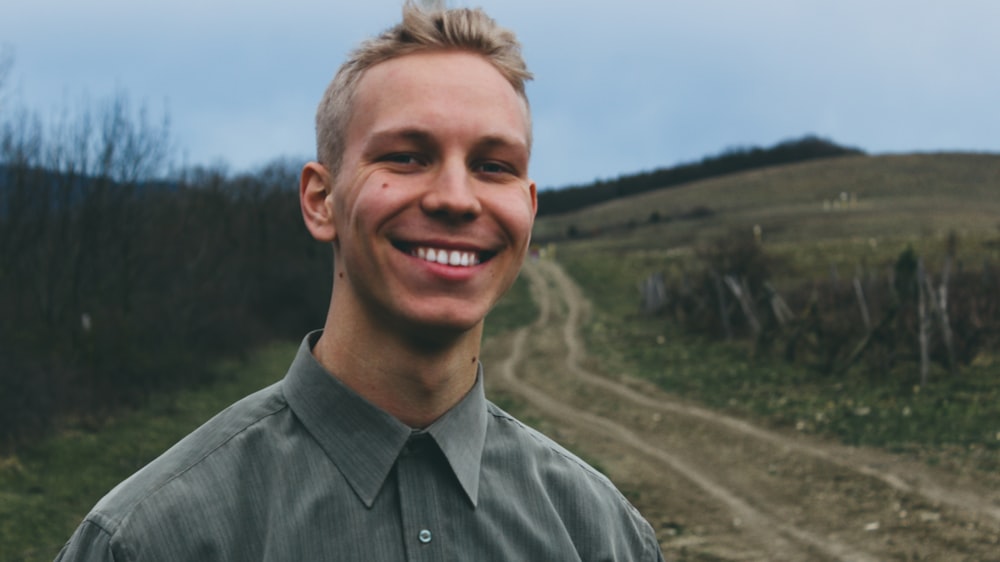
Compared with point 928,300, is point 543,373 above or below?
below

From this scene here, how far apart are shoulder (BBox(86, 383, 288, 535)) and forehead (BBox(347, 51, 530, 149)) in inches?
22.0

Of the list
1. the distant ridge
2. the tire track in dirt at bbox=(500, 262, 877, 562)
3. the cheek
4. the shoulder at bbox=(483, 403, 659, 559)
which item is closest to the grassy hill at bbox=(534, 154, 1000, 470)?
the tire track in dirt at bbox=(500, 262, 877, 562)

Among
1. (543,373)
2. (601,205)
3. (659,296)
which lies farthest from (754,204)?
(543,373)

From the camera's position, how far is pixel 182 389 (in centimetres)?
1981

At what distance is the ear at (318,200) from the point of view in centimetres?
194

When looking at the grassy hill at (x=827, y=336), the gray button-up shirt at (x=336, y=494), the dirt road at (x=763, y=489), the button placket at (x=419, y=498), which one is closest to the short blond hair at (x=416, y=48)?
the gray button-up shirt at (x=336, y=494)

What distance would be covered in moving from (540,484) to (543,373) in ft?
63.8

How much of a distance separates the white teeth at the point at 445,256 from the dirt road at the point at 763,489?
7951 millimetres

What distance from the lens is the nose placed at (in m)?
1.78

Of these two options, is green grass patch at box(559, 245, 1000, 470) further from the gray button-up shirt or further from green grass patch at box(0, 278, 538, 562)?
the gray button-up shirt

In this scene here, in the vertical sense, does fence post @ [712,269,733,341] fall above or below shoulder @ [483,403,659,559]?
below

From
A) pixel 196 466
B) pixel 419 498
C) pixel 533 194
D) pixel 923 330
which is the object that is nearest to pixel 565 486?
pixel 419 498

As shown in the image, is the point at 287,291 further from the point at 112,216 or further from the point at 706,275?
the point at 706,275

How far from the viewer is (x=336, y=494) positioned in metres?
1.74
